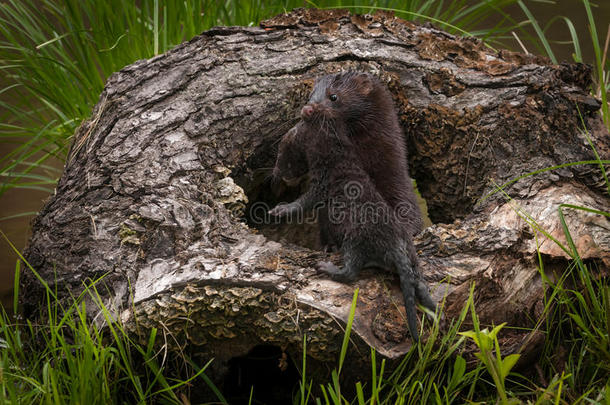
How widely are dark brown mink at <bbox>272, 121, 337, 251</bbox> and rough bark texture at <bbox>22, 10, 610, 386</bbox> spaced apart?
149mm

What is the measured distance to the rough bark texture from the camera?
2.49 metres

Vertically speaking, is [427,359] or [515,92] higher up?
[515,92]

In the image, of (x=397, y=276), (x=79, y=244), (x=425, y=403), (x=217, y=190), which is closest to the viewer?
(x=425, y=403)

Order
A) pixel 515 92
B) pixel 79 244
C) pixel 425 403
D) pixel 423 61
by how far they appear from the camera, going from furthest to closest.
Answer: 1. pixel 423 61
2. pixel 515 92
3. pixel 79 244
4. pixel 425 403

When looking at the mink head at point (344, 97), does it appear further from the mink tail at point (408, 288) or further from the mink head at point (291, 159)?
the mink tail at point (408, 288)

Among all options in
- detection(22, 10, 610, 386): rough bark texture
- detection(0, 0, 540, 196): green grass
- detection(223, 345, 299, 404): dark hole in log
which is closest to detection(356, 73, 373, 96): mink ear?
detection(22, 10, 610, 386): rough bark texture

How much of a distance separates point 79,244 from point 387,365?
154 cm

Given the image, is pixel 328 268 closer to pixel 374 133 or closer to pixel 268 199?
pixel 374 133

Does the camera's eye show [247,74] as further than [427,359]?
Yes

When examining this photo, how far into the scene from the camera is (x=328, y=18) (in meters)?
3.83

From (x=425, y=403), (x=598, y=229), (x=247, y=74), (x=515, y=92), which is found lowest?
(x=425, y=403)

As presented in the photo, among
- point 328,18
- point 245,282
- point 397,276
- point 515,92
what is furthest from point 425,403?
point 328,18

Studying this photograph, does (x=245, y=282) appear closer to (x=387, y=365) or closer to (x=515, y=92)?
(x=387, y=365)

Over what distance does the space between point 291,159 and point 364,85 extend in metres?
0.61
